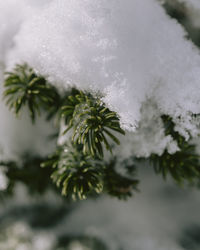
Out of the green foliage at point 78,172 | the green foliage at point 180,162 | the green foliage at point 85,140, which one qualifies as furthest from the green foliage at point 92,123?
the green foliage at point 180,162

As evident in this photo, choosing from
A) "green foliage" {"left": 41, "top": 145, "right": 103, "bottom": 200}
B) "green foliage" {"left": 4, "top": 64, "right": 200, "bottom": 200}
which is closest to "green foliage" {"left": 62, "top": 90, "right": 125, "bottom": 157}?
"green foliage" {"left": 4, "top": 64, "right": 200, "bottom": 200}

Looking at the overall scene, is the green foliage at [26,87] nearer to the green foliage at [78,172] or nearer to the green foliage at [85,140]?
the green foliage at [85,140]

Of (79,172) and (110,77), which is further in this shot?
(79,172)

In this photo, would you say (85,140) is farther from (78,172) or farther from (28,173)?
(28,173)

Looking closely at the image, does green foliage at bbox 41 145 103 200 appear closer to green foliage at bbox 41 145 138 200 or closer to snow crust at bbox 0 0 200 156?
green foliage at bbox 41 145 138 200

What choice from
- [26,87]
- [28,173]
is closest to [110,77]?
[26,87]
